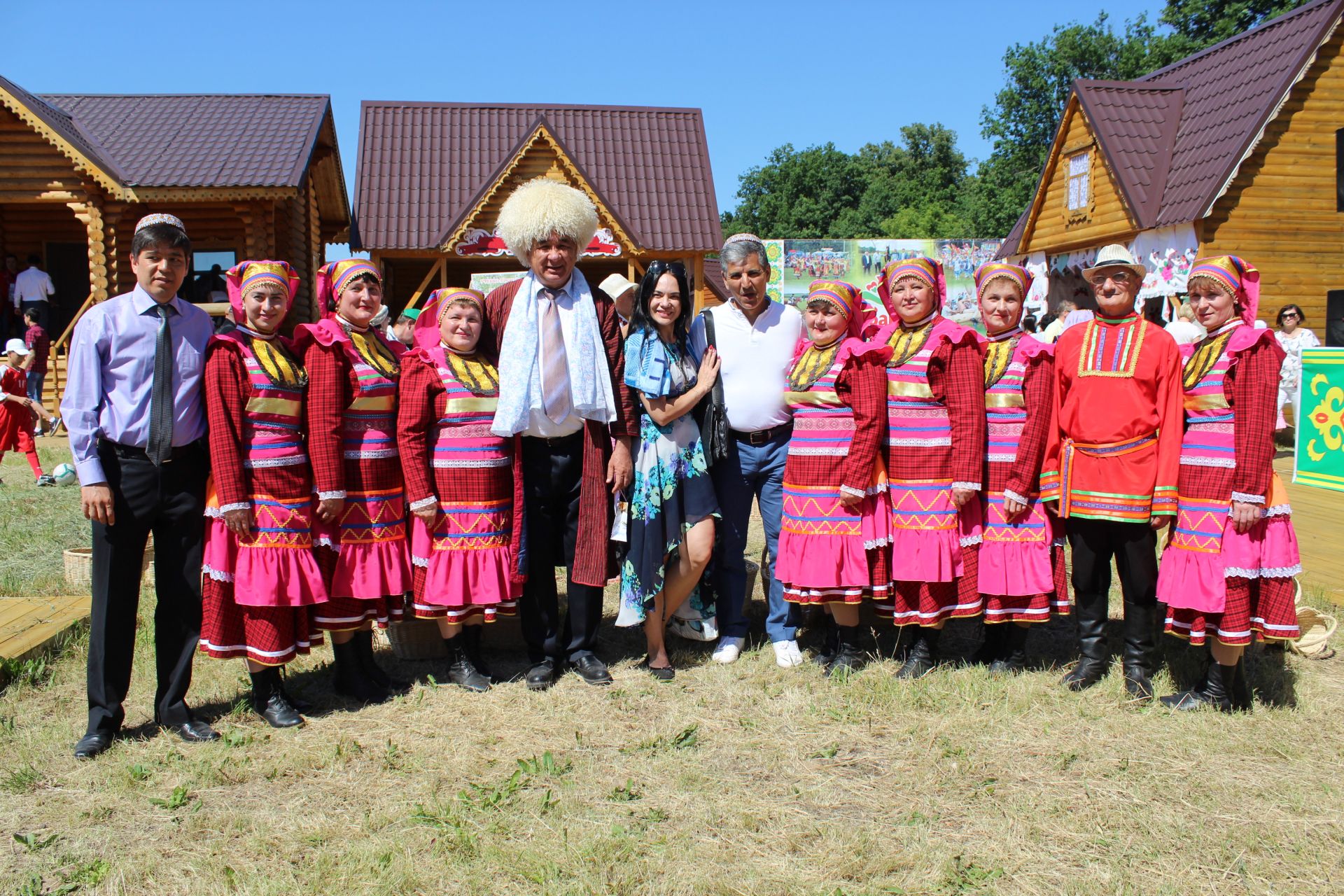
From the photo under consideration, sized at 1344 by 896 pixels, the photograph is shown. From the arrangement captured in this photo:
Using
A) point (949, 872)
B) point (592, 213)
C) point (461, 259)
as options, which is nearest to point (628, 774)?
point (949, 872)

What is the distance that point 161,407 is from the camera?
3529 millimetres

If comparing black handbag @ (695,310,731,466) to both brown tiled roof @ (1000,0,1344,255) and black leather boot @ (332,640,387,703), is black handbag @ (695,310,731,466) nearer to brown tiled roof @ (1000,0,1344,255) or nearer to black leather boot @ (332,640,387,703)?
black leather boot @ (332,640,387,703)

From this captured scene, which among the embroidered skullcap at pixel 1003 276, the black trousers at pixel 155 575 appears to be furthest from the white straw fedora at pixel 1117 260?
the black trousers at pixel 155 575

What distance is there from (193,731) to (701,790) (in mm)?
1994

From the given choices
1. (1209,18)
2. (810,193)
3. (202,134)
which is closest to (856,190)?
(810,193)

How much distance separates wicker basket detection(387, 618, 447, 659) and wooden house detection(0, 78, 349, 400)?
34.4 feet

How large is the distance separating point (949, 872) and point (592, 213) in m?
2.94

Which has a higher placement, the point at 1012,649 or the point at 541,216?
the point at 541,216

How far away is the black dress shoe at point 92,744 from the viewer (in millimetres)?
3607

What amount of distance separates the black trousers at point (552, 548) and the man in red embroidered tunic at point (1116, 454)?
203 centimetres

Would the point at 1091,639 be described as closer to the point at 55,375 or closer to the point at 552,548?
the point at 552,548

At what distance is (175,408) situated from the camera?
11.8 ft

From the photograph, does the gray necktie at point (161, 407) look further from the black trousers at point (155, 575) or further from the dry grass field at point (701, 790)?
the dry grass field at point (701, 790)

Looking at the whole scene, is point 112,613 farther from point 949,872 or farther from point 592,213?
point 949,872
